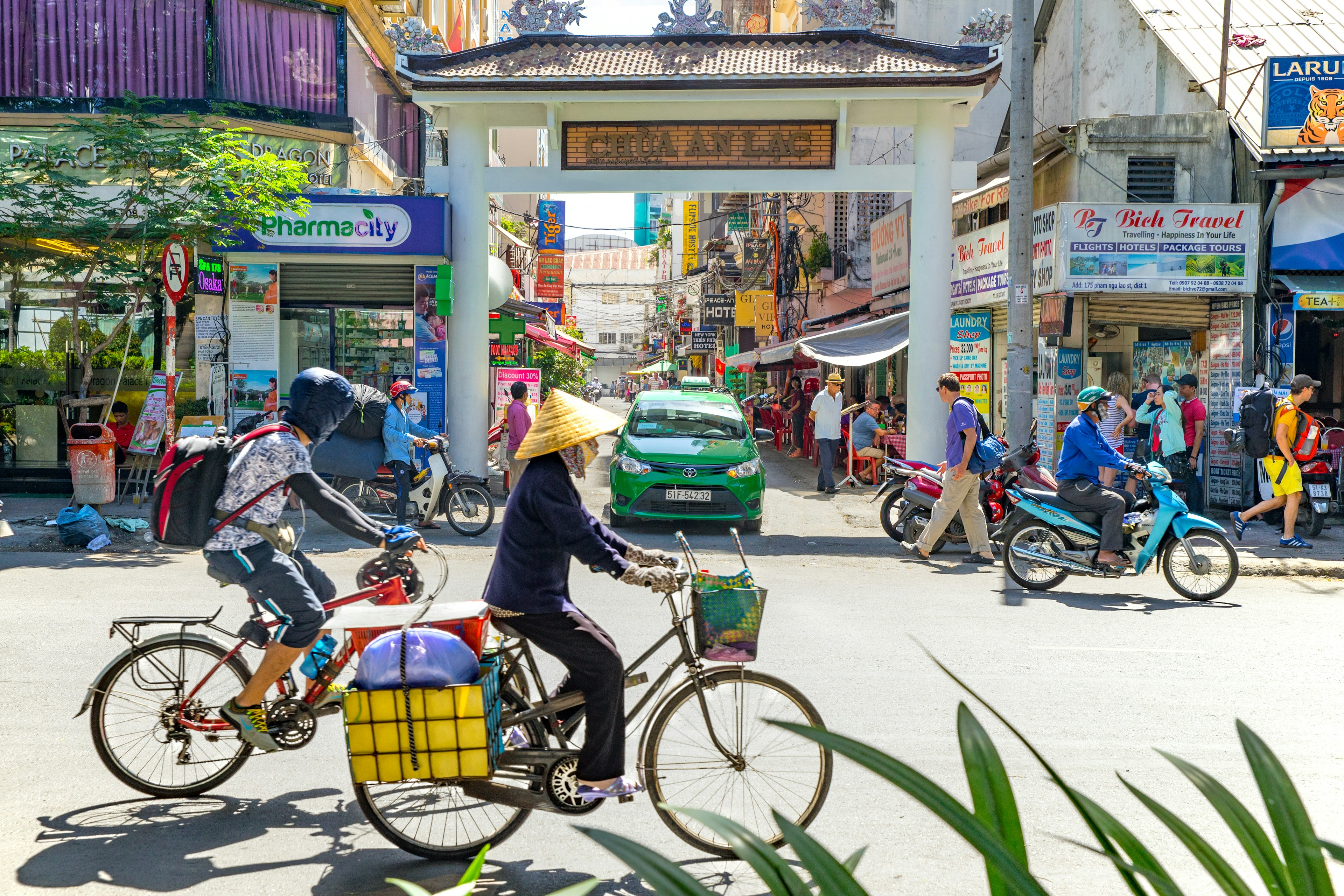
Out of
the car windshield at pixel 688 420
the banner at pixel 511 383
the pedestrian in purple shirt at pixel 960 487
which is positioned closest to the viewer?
the pedestrian in purple shirt at pixel 960 487

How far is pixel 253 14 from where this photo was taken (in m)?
17.8

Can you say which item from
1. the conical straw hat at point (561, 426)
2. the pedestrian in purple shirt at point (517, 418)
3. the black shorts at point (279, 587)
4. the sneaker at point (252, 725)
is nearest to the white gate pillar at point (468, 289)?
the pedestrian in purple shirt at point (517, 418)

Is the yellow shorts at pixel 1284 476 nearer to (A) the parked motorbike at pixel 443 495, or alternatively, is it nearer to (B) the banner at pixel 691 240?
(A) the parked motorbike at pixel 443 495

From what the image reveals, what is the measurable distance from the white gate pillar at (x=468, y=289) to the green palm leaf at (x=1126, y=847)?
598 inches

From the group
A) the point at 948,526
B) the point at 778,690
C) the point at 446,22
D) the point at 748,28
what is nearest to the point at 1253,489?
the point at 948,526

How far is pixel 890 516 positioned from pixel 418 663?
9848 mm

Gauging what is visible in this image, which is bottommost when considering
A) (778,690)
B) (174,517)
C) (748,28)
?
(778,690)

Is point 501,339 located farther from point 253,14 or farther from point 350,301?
point 253,14

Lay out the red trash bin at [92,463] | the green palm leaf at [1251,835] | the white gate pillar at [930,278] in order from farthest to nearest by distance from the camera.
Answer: the white gate pillar at [930,278], the red trash bin at [92,463], the green palm leaf at [1251,835]

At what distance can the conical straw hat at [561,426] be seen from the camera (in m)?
4.20

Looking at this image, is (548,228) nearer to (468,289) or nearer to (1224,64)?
(468,289)

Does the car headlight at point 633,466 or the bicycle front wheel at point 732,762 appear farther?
the car headlight at point 633,466

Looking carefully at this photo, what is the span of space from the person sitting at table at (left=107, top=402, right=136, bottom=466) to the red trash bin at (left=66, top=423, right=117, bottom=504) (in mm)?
2624

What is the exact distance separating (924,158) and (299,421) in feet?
41.9
